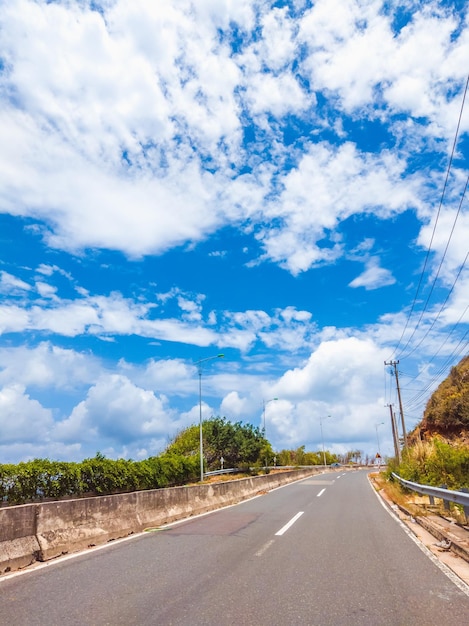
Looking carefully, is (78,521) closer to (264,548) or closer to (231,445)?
(264,548)

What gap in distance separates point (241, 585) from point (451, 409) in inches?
1906

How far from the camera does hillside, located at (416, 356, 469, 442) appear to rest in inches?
1854

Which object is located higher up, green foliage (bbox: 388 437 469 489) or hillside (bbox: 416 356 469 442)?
hillside (bbox: 416 356 469 442)

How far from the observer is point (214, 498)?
17.9 metres

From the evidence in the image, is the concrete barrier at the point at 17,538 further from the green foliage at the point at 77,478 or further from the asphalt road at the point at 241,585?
the green foliage at the point at 77,478

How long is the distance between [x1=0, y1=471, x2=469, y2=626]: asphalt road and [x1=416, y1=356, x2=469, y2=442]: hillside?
1632 inches

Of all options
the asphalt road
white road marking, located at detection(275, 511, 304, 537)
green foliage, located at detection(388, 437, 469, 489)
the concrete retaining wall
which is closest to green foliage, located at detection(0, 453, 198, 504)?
the concrete retaining wall

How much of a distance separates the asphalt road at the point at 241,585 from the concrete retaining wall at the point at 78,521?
45 cm

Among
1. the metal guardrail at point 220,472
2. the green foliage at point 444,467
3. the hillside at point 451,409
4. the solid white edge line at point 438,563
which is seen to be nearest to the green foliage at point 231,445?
the metal guardrail at point 220,472

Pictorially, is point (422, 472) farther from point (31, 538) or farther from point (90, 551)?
point (31, 538)

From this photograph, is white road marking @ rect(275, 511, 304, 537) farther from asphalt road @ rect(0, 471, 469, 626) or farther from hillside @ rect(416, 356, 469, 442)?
hillside @ rect(416, 356, 469, 442)

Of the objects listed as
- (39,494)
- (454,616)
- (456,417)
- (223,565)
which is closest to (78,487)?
(39,494)

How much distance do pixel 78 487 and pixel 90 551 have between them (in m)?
20.8

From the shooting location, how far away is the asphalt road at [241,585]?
496 cm
